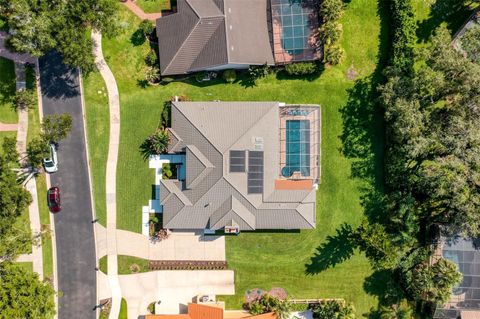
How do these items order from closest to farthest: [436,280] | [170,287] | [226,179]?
1. [436,280]
2. [226,179]
3. [170,287]

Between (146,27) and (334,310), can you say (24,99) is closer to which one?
(146,27)

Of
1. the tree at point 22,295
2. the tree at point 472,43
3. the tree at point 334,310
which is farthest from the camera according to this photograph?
the tree at point 334,310

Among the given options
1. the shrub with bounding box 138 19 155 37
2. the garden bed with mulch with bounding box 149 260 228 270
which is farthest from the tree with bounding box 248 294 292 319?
the shrub with bounding box 138 19 155 37

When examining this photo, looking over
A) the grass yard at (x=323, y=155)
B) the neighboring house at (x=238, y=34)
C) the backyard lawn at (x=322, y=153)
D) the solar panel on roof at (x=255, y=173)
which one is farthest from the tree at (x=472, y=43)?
the solar panel on roof at (x=255, y=173)

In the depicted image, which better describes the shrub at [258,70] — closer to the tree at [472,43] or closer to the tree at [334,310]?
the tree at [472,43]

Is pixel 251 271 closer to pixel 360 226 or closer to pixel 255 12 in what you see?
pixel 360 226

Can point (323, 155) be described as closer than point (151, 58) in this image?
No

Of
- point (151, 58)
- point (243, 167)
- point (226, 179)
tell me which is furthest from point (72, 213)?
point (243, 167)
